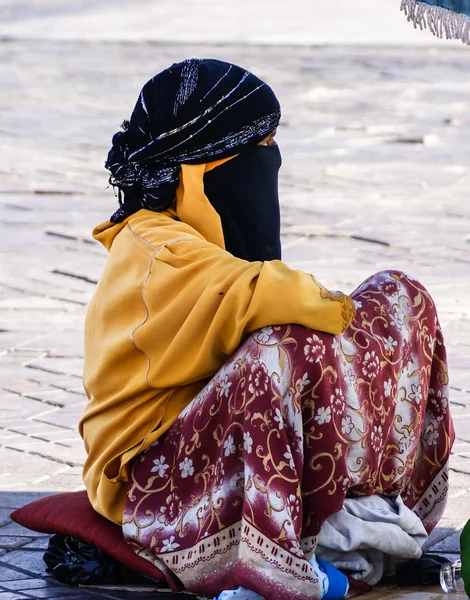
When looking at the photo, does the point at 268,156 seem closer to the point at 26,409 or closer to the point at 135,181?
the point at 135,181

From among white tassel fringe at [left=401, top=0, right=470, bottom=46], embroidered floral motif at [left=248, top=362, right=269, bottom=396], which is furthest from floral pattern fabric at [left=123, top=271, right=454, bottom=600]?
white tassel fringe at [left=401, top=0, right=470, bottom=46]

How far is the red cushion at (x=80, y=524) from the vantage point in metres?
3.38

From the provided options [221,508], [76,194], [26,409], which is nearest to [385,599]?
[221,508]

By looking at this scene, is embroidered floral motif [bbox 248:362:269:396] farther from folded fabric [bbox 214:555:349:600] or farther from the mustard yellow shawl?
folded fabric [bbox 214:555:349:600]

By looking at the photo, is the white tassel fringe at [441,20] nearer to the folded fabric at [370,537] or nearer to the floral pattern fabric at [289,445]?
the floral pattern fabric at [289,445]

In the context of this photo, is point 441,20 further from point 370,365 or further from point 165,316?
point 165,316

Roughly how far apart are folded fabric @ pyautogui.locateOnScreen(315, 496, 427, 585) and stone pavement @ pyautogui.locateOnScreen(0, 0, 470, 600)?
0.08 metres

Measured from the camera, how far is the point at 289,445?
3107 mm

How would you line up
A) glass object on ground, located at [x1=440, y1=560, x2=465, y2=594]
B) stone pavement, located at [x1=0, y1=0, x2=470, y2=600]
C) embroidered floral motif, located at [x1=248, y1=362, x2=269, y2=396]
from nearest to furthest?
embroidered floral motif, located at [x1=248, y1=362, x2=269, y2=396] → glass object on ground, located at [x1=440, y1=560, x2=465, y2=594] → stone pavement, located at [x1=0, y1=0, x2=470, y2=600]

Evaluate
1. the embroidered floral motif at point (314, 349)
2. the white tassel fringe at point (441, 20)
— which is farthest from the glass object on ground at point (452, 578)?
the white tassel fringe at point (441, 20)

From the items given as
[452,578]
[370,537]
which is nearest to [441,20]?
[370,537]

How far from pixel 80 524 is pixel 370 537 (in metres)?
0.70

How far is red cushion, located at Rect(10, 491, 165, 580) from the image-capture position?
338 centimetres

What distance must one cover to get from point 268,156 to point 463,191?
571 centimetres
